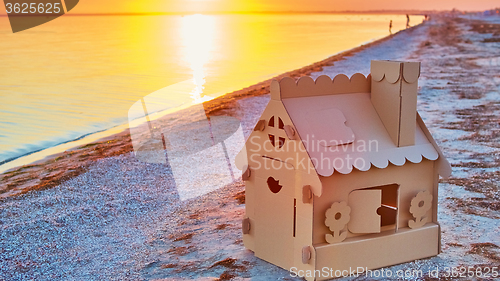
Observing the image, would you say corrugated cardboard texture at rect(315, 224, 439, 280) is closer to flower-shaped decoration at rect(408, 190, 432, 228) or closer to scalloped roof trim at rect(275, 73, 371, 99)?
flower-shaped decoration at rect(408, 190, 432, 228)

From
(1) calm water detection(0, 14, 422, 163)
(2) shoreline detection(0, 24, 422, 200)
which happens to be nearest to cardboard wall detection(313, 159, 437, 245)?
(2) shoreline detection(0, 24, 422, 200)

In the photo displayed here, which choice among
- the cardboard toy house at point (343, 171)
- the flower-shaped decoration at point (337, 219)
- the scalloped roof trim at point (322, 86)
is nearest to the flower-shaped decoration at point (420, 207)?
the cardboard toy house at point (343, 171)

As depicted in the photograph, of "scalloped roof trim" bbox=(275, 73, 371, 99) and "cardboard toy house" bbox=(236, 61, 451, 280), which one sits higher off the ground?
"scalloped roof trim" bbox=(275, 73, 371, 99)

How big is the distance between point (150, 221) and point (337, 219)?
2.15 meters

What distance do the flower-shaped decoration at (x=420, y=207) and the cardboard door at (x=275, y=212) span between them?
3.11ft

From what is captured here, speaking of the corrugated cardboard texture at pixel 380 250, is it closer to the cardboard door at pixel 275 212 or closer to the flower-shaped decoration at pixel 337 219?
the flower-shaped decoration at pixel 337 219

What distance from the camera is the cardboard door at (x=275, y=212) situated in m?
3.53

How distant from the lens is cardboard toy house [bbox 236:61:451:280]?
3.35m

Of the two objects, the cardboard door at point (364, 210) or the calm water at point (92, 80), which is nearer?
the cardboard door at point (364, 210)

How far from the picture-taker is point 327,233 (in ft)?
11.1

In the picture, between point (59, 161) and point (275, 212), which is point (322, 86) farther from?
point (59, 161)

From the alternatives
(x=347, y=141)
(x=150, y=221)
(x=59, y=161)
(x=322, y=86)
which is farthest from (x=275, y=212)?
(x=59, y=161)

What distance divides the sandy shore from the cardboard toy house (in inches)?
9.4

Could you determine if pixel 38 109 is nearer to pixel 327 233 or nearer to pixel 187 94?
pixel 187 94
